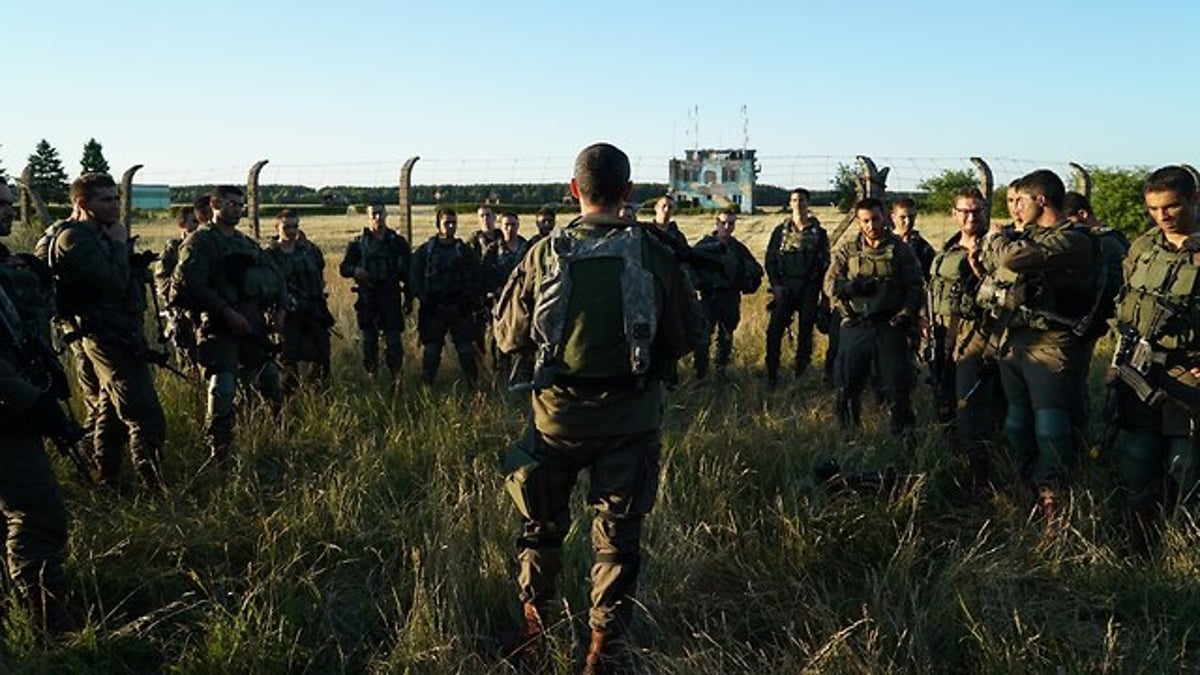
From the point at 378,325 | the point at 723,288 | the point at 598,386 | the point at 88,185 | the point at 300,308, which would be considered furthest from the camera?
the point at 723,288

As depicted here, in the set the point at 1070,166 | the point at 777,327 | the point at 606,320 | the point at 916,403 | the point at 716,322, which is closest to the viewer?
the point at 606,320

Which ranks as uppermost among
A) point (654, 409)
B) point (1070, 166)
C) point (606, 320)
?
point (1070, 166)

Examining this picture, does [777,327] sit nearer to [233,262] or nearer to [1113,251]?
[1113,251]

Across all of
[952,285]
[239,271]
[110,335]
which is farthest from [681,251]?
[239,271]

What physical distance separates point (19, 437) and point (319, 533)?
45.2 inches

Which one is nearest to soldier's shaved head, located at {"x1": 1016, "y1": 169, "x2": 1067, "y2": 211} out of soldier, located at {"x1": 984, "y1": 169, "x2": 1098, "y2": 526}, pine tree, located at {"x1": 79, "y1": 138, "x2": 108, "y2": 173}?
soldier, located at {"x1": 984, "y1": 169, "x2": 1098, "y2": 526}

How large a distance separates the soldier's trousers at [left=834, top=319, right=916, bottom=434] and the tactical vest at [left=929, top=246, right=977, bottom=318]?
365 mm

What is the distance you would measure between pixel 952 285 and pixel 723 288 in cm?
362

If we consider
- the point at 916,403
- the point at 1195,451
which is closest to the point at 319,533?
the point at 1195,451

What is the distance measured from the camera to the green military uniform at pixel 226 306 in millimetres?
5012

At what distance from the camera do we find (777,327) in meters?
8.07

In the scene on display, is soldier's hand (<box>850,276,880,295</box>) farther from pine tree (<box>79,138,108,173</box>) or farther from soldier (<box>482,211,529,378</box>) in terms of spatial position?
pine tree (<box>79,138,108,173</box>)

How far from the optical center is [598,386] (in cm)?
290

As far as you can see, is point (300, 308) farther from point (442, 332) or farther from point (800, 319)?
point (800, 319)
